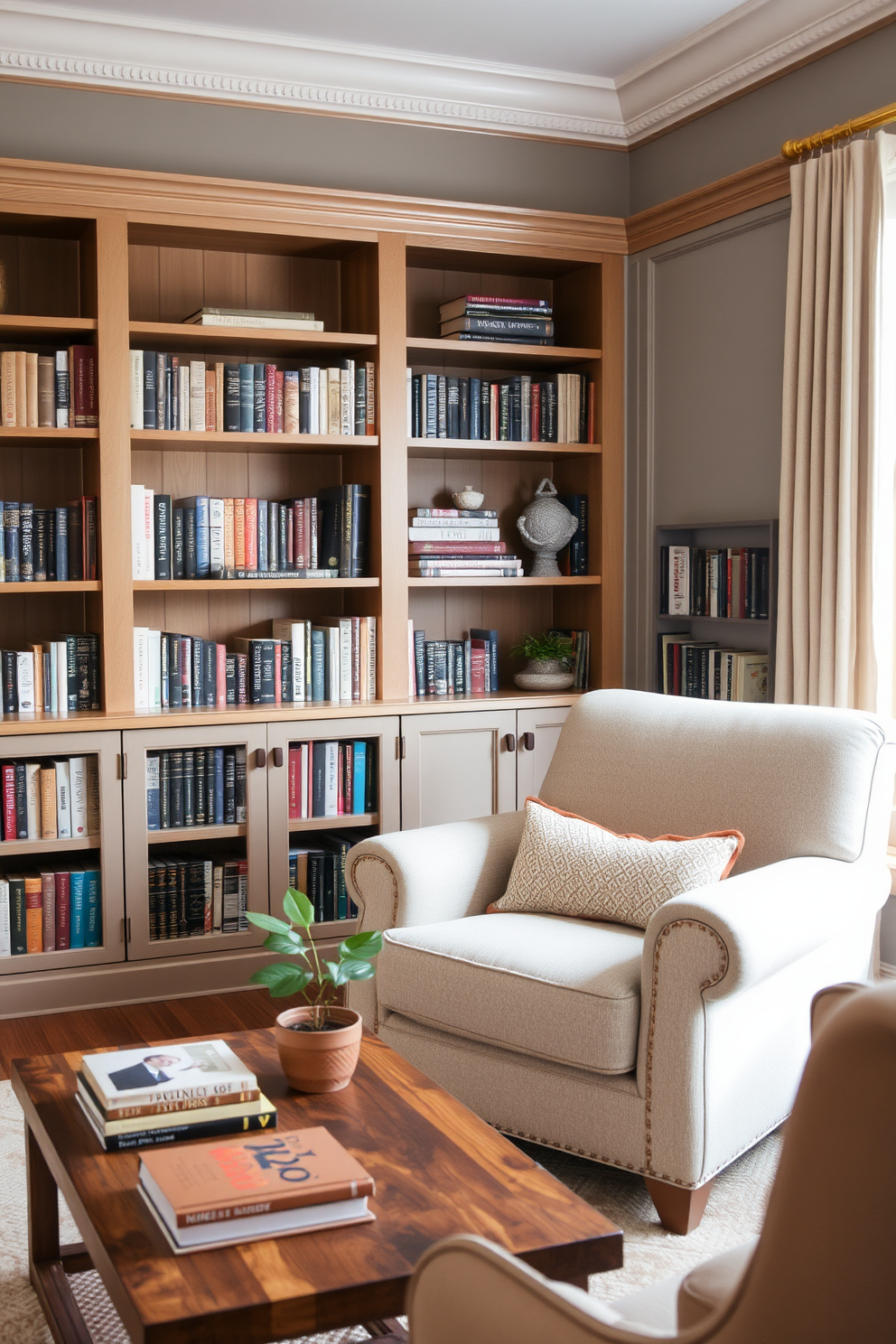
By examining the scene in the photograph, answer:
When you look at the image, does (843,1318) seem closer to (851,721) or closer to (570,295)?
(851,721)

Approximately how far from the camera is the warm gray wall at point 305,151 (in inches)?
137

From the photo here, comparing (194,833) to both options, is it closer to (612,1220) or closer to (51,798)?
(51,798)

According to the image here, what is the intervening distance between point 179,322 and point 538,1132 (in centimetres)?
261

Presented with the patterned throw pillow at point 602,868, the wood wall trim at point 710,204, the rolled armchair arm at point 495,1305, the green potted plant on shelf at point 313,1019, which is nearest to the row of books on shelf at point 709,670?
the patterned throw pillow at point 602,868

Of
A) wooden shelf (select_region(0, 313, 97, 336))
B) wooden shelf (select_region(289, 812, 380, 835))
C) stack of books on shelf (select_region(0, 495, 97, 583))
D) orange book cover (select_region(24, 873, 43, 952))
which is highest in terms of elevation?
wooden shelf (select_region(0, 313, 97, 336))

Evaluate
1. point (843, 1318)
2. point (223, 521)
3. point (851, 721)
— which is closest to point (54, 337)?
point (223, 521)

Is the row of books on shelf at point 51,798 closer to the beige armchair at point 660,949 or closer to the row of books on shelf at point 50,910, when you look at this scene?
the row of books on shelf at point 50,910

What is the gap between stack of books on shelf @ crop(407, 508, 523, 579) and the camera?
390 centimetres

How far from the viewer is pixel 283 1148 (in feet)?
5.27

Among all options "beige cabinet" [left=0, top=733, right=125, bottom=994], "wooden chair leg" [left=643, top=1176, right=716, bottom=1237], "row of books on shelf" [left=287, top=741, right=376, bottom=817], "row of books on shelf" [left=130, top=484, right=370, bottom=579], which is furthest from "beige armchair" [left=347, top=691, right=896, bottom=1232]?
"row of books on shelf" [left=130, top=484, right=370, bottom=579]

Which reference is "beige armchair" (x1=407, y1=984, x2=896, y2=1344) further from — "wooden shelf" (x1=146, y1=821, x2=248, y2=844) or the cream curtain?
"wooden shelf" (x1=146, y1=821, x2=248, y2=844)

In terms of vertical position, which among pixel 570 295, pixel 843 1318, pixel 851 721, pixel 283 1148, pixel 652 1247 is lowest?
pixel 652 1247

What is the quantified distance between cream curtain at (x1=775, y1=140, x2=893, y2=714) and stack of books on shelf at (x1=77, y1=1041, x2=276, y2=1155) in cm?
196

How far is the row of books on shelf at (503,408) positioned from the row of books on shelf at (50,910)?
5.49 feet
